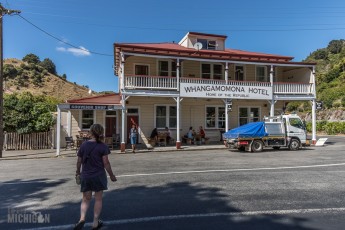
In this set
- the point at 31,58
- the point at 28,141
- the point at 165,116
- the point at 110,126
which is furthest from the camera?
the point at 31,58

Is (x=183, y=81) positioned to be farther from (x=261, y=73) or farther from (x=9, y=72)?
(x=9, y=72)

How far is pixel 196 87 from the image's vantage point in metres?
20.2

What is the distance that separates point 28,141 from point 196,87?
12.1 meters

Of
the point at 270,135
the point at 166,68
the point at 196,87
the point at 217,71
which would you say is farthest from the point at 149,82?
the point at 270,135

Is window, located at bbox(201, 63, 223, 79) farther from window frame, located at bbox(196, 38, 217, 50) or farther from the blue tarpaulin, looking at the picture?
the blue tarpaulin

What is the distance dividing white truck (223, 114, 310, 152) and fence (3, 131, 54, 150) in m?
12.1

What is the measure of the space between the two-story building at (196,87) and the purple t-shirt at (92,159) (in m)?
13.0

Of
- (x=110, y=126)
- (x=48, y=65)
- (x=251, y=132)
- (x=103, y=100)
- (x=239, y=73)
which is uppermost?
(x=48, y=65)

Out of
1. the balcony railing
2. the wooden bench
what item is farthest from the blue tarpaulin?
the wooden bench

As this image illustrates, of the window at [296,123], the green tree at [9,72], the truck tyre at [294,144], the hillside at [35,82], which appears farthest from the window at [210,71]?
the green tree at [9,72]

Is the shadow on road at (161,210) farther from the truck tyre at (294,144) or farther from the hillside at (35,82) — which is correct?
the hillside at (35,82)

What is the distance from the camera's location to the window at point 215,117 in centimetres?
2356

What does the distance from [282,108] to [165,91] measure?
37.5 ft

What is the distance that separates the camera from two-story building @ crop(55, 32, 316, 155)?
64.3 feet
